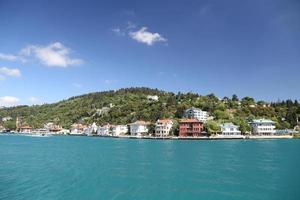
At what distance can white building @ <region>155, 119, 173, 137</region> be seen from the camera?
96188 millimetres

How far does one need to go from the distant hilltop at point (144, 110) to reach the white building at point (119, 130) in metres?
5.38

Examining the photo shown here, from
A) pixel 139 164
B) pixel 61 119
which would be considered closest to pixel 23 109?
pixel 61 119

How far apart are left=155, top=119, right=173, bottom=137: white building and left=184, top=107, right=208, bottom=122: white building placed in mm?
10880

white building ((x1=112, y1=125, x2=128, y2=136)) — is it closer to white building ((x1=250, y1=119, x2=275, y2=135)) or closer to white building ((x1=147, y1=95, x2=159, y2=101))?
white building ((x1=250, y1=119, x2=275, y2=135))

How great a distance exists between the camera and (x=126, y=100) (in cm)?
15662

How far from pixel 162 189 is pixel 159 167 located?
9.58m

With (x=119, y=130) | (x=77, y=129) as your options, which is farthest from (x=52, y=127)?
(x=119, y=130)

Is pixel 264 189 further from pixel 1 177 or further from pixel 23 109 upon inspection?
pixel 23 109

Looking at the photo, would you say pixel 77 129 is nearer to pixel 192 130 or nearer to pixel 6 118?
pixel 192 130

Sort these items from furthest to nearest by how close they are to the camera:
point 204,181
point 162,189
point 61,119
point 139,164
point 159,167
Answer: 1. point 61,119
2. point 139,164
3. point 159,167
4. point 204,181
5. point 162,189

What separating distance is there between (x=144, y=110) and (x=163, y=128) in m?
27.5

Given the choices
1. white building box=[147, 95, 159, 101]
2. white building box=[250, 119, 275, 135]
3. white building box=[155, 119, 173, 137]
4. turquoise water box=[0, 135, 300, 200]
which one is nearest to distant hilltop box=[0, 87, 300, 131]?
white building box=[147, 95, 159, 101]

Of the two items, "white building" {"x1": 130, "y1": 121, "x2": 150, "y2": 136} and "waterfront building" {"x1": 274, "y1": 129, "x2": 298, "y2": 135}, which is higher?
"white building" {"x1": 130, "y1": 121, "x2": 150, "y2": 136}

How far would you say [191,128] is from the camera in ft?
302
